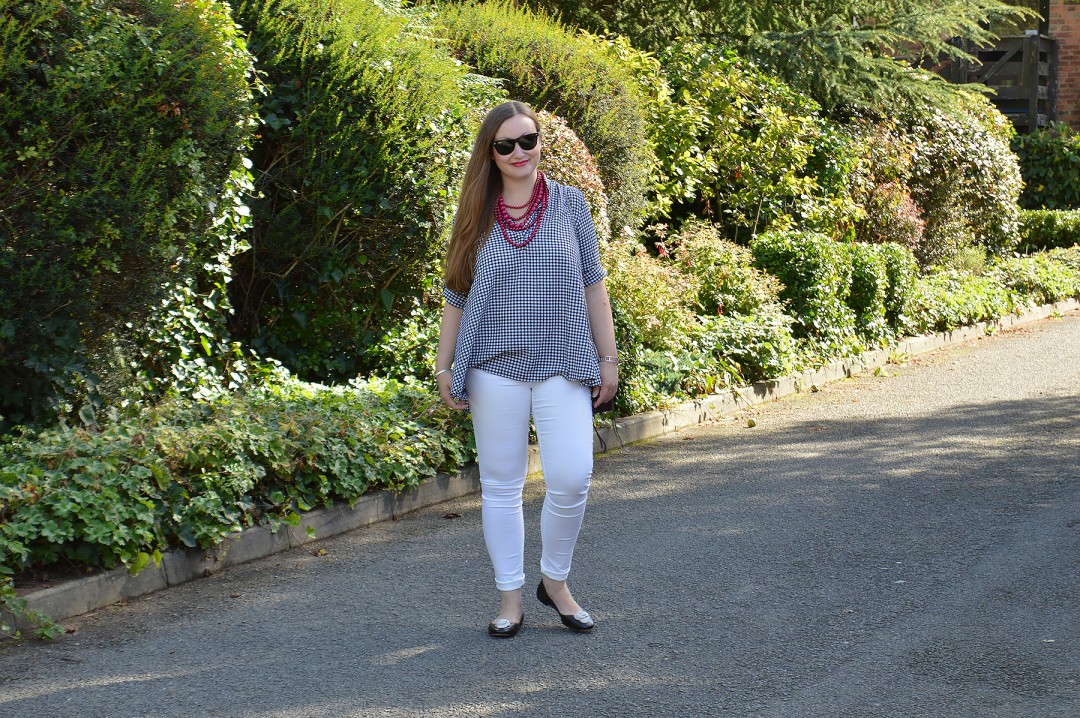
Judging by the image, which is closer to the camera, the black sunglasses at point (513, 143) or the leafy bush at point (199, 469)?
the black sunglasses at point (513, 143)

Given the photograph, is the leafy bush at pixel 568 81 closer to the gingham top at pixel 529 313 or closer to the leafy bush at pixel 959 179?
the leafy bush at pixel 959 179

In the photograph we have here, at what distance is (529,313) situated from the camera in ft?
14.4

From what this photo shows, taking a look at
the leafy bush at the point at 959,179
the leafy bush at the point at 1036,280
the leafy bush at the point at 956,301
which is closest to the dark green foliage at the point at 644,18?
the leafy bush at the point at 959,179

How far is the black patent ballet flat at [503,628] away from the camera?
4.50 metres

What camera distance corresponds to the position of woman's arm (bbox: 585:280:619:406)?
446 cm

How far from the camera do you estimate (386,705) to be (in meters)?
3.91

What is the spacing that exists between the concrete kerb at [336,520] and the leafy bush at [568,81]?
2791 mm

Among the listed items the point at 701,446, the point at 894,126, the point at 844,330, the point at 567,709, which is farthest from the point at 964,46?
the point at 567,709

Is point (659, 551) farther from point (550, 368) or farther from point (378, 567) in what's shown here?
point (550, 368)

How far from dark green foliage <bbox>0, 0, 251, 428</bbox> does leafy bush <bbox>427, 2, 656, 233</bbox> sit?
5.04 m

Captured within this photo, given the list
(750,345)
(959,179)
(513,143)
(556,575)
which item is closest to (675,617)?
(556,575)

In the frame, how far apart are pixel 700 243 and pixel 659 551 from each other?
6160mm

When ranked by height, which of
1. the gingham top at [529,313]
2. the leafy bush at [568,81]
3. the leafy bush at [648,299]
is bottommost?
the leafy bush at [648,299]

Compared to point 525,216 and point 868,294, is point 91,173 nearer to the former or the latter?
point 525,216
